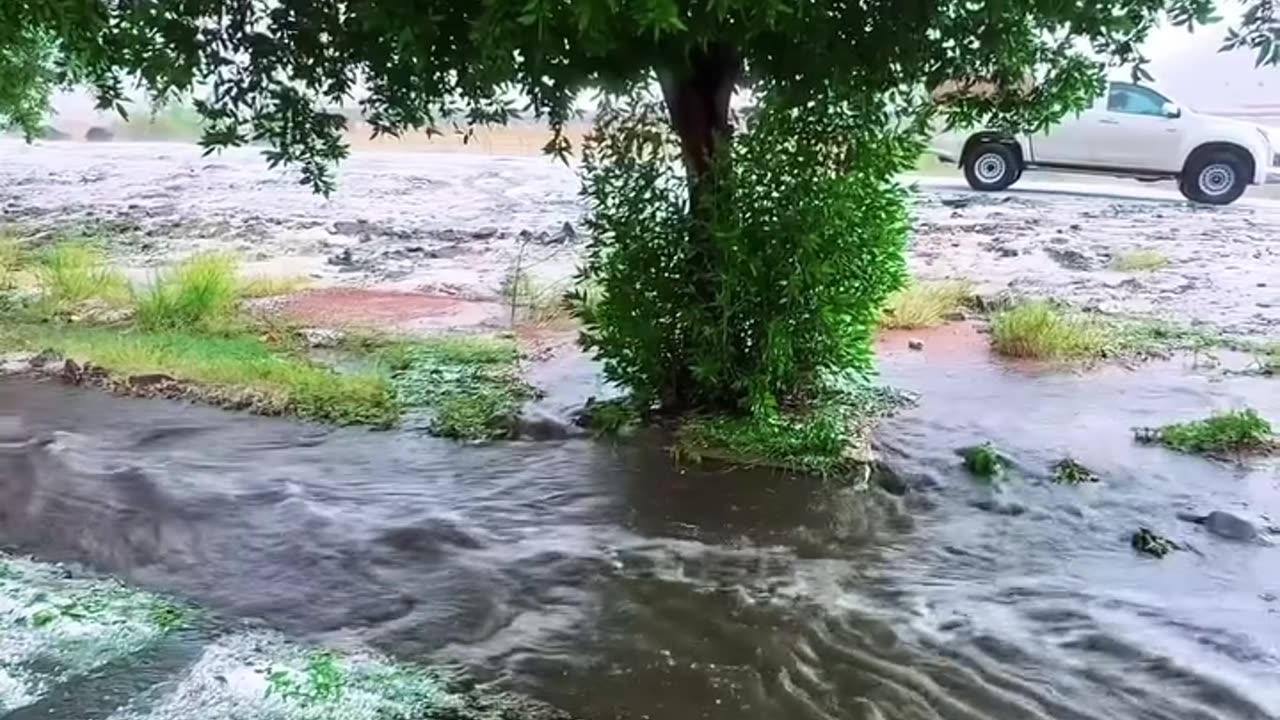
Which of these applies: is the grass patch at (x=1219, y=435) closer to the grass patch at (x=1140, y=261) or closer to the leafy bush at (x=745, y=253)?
the leafy bush at (x=745, y=253)

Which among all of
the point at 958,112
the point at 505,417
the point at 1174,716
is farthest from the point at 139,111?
the point at 1174,716

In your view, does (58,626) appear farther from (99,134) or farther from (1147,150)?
(1147,150)

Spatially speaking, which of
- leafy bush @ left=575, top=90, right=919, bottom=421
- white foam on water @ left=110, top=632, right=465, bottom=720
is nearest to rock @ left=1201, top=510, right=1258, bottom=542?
leafy bush @ left=575, top=90, right=919, bottom=421

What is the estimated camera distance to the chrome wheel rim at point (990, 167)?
858 centimetres

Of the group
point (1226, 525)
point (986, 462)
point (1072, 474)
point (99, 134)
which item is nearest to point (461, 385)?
point (986, 462)

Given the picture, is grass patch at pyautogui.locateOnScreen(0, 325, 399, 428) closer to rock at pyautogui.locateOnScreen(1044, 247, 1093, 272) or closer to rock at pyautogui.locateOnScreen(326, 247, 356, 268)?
rock at pyautogui.locateOnScreen(326, 247, 356, 268)

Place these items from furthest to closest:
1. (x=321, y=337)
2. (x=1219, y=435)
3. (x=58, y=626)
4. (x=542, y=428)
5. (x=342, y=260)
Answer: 1. (x=342, y=260)
2. (x=321, y=337)
3. (x=542, y=428)
4. (x=1219, y=435)
5. (x=58, y=626)

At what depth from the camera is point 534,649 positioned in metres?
3.11

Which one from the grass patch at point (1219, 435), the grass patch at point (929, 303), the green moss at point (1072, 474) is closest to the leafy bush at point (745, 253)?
the green moss at point (1072, 474)

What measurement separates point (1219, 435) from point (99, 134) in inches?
308

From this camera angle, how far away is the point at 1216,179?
329 inches

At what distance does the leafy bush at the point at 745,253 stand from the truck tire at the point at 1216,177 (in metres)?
4.62

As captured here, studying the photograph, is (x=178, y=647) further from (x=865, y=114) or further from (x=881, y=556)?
(x=865, y=114)

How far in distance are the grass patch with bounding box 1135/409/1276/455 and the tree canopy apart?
4.47 ft
